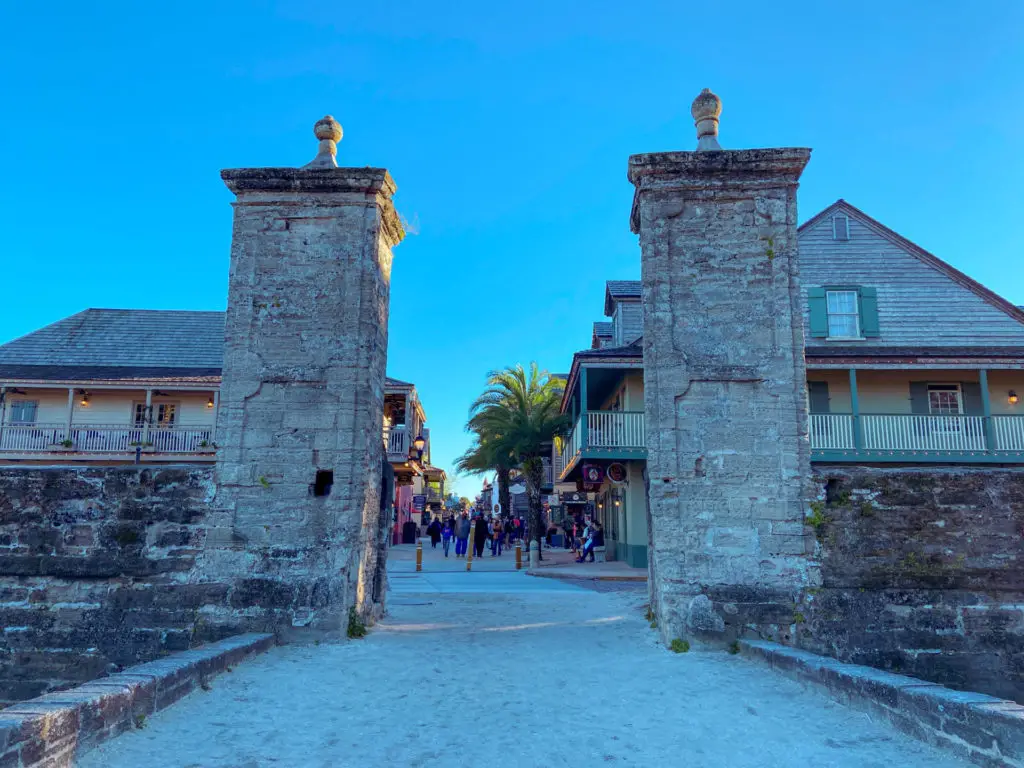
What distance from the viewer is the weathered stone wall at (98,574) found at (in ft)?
25.5

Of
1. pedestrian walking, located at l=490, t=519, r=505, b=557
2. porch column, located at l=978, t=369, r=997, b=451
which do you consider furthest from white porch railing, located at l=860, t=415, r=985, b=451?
pedestrian walking, located at l=490, t=519, r=505, b=557

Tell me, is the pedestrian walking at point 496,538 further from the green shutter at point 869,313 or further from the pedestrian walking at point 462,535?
the green shutter at point 869,313

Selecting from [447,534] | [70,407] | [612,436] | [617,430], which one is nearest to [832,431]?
[617,430]

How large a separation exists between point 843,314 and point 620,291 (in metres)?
7.30

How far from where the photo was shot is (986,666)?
7305 millimetres

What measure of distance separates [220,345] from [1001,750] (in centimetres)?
3033

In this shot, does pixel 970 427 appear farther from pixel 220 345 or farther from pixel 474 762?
pixel 220 345

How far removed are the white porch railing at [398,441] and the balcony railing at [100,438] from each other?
23.2 feet

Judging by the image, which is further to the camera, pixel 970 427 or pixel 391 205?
pixel 970 427

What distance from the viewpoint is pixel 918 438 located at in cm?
2039

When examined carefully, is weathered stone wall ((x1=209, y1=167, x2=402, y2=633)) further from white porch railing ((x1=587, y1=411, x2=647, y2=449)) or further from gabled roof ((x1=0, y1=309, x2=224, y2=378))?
gabled roof ((x1=0, y1=309, x2=224, y2=378))

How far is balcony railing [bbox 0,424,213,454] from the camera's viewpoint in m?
26.1

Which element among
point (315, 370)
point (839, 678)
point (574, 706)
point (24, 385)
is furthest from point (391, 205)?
point (24, 385)

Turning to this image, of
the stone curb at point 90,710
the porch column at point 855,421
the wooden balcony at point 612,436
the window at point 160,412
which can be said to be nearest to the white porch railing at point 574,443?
the wooden balcony at point 612,436
